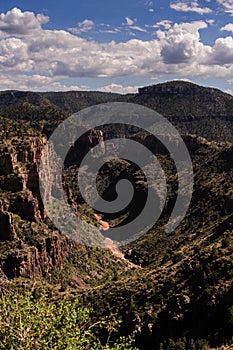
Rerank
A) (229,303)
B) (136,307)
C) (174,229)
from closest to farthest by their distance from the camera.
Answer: (229,303) < (136,307) < (174,229)

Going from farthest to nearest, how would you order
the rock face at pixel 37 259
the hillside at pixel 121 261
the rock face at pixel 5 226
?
the rock face at pixel 5 226
the rock face at pixel 37 259
the hillside at pixel 121 261

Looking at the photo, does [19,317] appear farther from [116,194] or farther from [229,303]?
[116,194]

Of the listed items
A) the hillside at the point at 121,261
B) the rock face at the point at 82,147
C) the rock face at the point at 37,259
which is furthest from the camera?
the rock face at the point at 82,147

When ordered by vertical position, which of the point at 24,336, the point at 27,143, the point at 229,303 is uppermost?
the point at 27,143

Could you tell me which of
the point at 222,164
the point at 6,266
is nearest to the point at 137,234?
the point at 222,164

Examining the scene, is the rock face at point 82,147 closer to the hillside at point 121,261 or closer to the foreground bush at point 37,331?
the hillside at point 121,261

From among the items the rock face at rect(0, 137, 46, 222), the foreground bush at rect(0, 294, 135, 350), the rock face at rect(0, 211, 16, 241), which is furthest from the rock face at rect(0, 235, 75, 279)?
the foreground bush at rect(0, 294, 135, 350)

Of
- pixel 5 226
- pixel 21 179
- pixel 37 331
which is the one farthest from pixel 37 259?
pixel 37 331

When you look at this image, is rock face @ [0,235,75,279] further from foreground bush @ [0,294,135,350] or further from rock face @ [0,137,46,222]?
foreground bush @ [0,294,135,350]

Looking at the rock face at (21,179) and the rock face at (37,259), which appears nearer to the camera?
the rock face at (37,259)

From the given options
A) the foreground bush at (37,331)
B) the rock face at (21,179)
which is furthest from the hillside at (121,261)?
the rock face at (21,179)

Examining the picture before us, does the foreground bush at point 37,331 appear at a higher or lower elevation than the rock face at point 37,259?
higher
